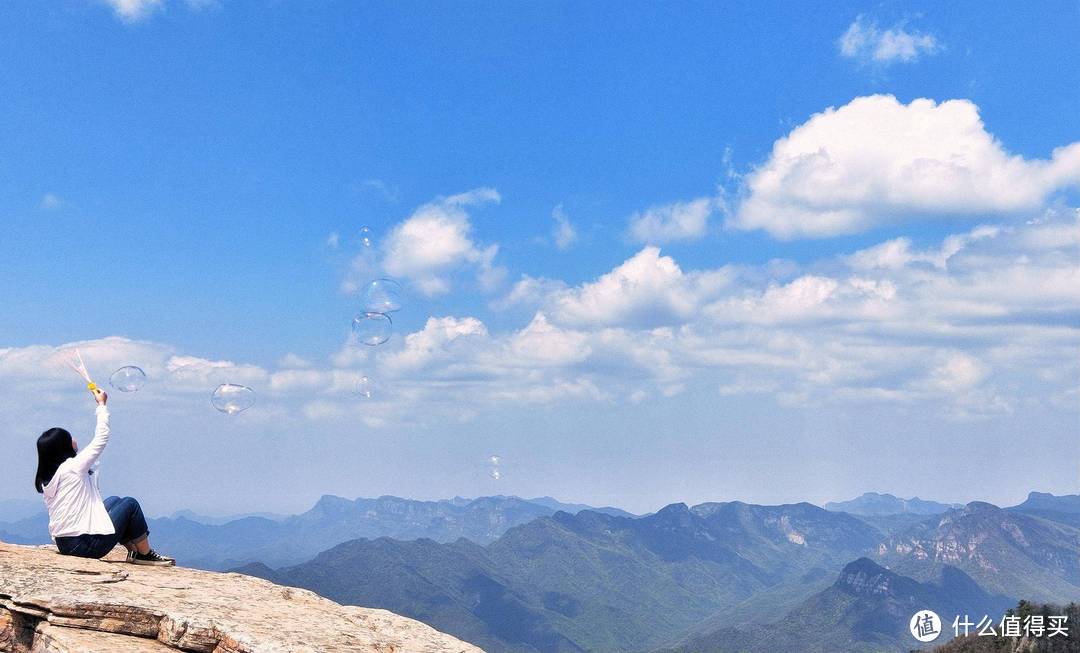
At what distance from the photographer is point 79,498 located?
1038 inches

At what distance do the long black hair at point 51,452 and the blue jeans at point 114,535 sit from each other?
2590 millimetres

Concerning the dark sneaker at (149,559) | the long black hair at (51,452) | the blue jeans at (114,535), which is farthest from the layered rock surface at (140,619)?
the long black hair at (51,452)

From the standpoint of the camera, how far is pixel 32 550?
91.9ft

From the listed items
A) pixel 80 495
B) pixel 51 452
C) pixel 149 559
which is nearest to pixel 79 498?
pixel 80 495

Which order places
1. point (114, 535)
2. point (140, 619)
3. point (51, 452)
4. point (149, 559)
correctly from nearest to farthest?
point (140, 619) → point (51, 452) → point (114, 535) → point (149, 559)

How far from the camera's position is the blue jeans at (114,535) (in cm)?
2727

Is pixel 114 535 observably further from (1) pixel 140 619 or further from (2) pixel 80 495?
(1) pixel 140 619

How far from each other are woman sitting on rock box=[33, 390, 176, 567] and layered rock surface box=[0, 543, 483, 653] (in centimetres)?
77

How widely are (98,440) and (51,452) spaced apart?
5.08 ft

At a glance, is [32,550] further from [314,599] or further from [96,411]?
[314,599]

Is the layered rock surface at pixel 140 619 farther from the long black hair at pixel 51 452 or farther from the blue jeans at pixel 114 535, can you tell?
the long black hair at pixel 51 452

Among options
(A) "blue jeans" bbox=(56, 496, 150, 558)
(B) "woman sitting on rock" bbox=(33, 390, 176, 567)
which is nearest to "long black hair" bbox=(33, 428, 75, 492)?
(B) "woman sitting on rock" bbox=(33, 390, 176, 567)

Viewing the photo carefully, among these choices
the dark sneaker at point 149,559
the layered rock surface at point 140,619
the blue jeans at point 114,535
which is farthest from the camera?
the dark sneaker at point 149,559

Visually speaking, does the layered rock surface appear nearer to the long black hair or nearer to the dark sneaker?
the dark sneaker
